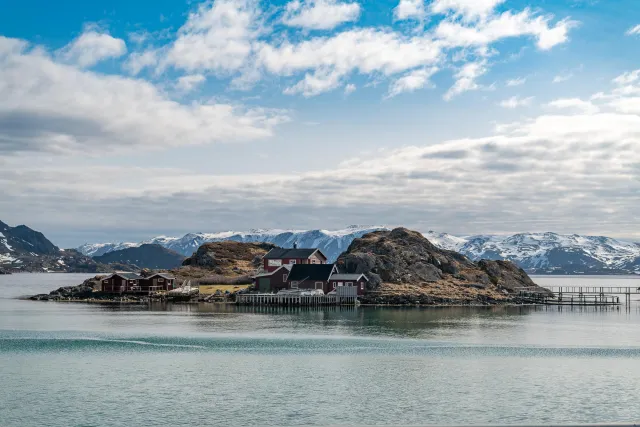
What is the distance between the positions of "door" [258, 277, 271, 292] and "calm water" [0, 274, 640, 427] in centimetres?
3982

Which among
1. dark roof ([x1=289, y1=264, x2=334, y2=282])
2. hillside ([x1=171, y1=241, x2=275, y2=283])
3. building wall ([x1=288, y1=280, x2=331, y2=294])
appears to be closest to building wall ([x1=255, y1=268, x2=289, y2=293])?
dark roof ([x1=289, y1=264, x2=334, y2=282])

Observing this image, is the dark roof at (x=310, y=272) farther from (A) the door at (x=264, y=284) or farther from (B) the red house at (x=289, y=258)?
(B) the red house at (x=289, y=258)

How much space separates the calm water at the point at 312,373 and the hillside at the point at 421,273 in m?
37.6

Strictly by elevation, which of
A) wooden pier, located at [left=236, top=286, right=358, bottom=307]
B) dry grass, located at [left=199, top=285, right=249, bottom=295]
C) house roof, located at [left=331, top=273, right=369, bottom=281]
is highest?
house roof, located at [left=331, top=273, right=369, bottom=281]

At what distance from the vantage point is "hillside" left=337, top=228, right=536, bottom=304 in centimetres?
12112

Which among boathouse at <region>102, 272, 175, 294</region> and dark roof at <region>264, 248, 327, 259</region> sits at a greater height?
dark roof at <region>264, 248, 327, 259</region>

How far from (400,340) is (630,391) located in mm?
27710

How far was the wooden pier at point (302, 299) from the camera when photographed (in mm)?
116062

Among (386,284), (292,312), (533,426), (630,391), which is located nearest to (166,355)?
(630,391)

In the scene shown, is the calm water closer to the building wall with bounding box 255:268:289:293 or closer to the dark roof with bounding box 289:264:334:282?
the dark roof with bounding box 289:264:334:282

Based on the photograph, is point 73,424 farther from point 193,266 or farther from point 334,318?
point 193,266

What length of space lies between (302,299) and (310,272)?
7.58 meters

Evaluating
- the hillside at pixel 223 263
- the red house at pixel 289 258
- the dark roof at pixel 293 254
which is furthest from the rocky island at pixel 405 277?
the dark roof at pixel 293 254

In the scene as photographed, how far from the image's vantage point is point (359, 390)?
39062mm
